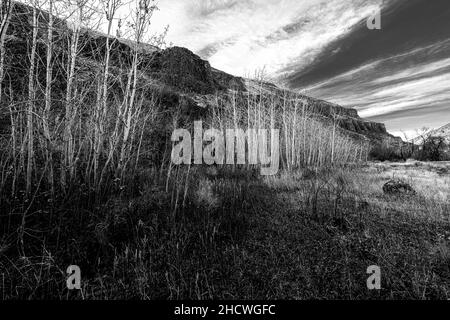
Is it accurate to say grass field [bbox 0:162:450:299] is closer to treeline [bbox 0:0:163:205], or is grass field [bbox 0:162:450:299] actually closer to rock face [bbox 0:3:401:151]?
treeline [bbox 0:0:163:205]

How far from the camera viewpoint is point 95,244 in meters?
3.07

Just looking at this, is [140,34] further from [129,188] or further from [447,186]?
[447,186]

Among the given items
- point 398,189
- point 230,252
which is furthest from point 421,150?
point 230,252

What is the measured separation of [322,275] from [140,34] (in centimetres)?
676
